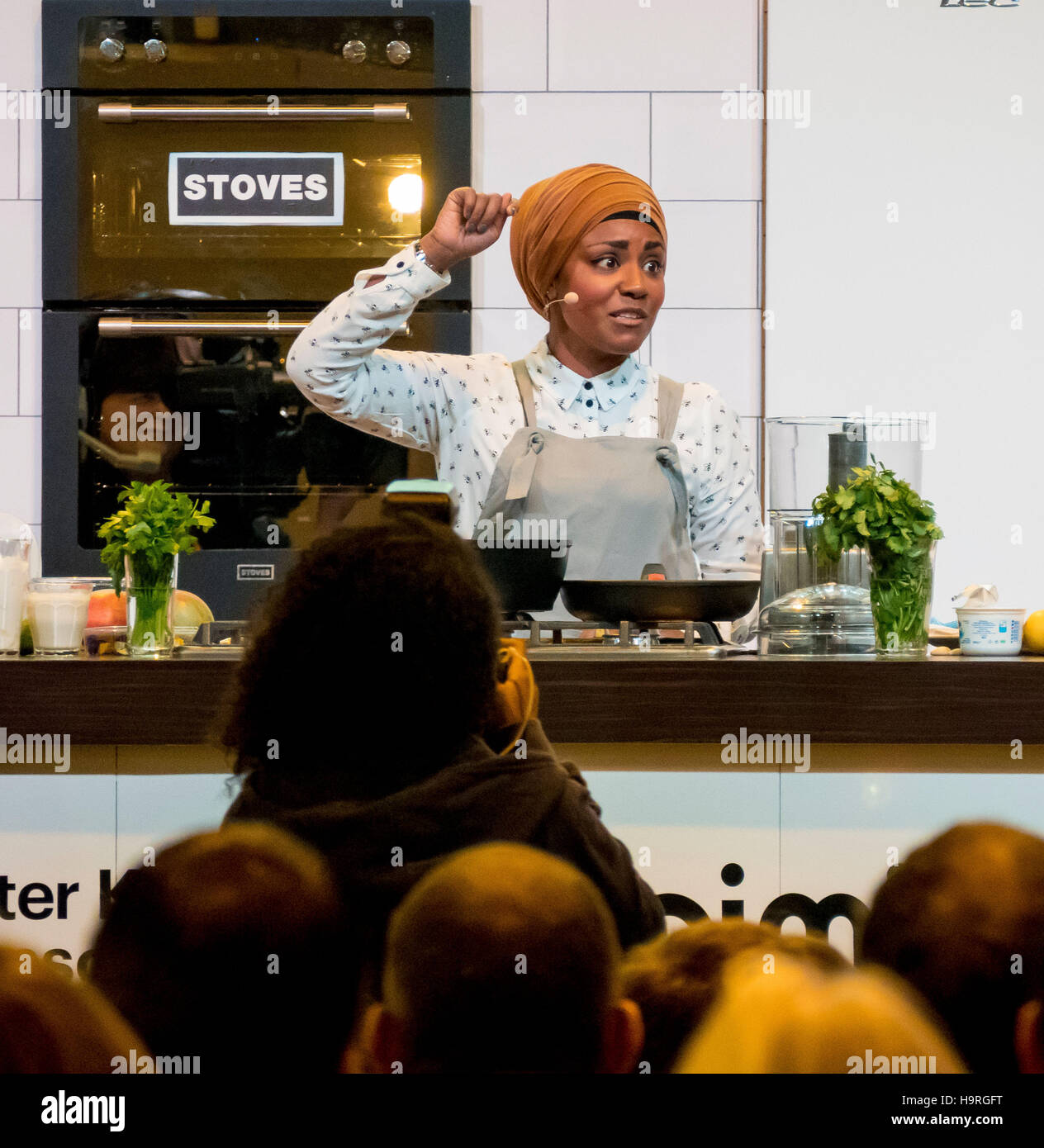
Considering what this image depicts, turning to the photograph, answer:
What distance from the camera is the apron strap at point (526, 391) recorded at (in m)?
2.17

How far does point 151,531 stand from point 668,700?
0.56 metres

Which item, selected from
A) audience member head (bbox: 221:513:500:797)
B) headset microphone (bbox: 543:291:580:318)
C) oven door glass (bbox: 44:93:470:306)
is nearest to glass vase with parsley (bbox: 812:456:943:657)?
audience member head (bbox: 221:513:500:797)

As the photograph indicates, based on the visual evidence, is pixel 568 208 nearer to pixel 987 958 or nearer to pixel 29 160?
pixel 29 160

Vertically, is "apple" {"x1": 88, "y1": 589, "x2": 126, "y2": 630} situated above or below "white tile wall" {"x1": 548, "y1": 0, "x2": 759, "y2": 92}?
below

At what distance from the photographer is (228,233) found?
8.62ft

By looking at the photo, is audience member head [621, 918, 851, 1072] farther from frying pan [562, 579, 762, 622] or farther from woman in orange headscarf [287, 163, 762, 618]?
woman in orange headscarf [287, 163, 762, 618]

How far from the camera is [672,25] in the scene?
104 inches

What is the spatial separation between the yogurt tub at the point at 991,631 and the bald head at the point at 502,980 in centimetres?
62

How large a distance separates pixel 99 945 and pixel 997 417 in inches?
85.7

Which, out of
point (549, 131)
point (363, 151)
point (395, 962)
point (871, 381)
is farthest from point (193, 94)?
point (395, 962)

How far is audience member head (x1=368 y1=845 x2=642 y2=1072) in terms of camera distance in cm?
91

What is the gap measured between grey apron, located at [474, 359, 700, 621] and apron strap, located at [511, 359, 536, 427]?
10 centimetres

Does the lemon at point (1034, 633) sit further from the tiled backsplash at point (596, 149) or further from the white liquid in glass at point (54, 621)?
the tiled backsplash at point (596, 149)
